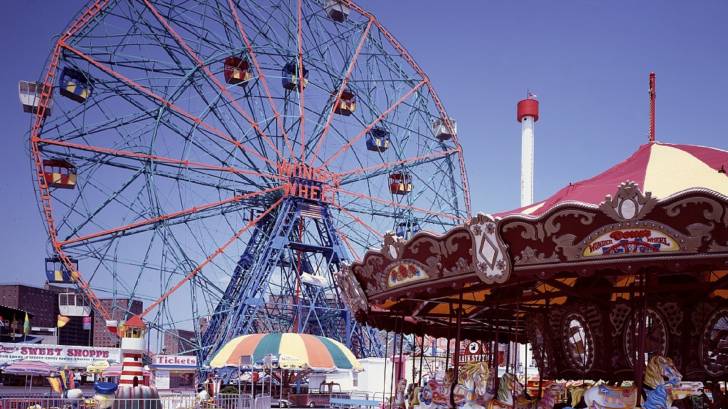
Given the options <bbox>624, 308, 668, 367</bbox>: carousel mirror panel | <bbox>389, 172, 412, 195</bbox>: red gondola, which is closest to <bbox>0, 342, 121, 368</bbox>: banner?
<bbox>389, 172, 412, 195</bbox>: red gondola

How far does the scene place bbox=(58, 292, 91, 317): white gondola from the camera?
28.6m

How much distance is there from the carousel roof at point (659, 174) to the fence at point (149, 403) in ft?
24.7

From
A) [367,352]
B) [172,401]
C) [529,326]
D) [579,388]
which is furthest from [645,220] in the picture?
[367,352]

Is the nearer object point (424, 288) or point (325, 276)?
point (424, 288)

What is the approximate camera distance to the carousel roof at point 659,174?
9.17 metres

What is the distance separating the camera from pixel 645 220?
7.71 m

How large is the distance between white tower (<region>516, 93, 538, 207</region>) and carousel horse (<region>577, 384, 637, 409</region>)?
29.7 meters

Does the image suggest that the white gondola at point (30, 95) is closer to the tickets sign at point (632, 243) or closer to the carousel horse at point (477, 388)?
the carousel horse at point (477, 388)

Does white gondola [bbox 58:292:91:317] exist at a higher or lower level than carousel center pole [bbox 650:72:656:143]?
lower

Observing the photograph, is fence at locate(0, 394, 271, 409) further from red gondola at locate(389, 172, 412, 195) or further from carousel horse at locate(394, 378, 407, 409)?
red gondola at locate(389, 172, 412, 195)

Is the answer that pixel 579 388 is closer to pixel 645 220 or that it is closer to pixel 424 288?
pixel 424 288

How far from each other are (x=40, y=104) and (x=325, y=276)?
1297 centimetres

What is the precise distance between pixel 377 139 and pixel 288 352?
55.0 feet

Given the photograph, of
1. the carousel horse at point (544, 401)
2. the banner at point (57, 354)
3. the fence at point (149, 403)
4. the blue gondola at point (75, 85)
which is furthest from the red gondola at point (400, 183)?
the carousel horse at point (544, 401)
